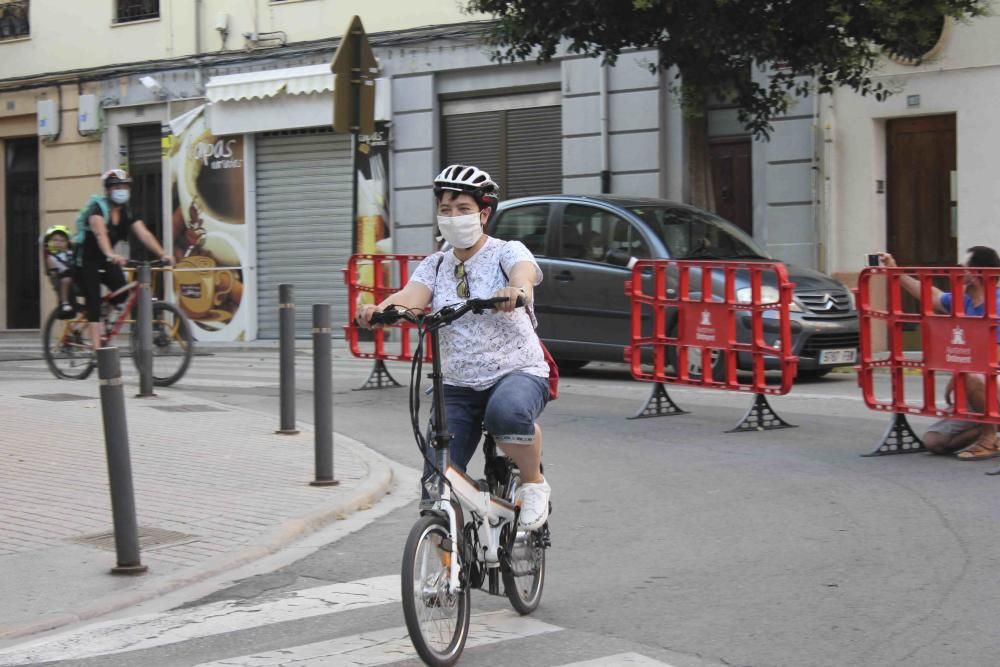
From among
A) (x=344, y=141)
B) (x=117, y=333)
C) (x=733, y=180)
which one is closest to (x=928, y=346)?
(x=117, y=333)

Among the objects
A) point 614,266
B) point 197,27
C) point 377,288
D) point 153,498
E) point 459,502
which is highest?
point 197,27

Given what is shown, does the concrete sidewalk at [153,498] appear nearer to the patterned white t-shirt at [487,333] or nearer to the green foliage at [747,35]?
the patterned white t-shirt at [487,333]

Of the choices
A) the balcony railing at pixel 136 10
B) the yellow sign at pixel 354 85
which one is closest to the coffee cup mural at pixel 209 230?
the balcony railing at pixel 136 10

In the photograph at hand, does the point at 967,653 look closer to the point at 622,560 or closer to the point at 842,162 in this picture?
the point at 622,560

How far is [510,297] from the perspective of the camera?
5.16 meters

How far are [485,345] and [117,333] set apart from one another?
9.26 m

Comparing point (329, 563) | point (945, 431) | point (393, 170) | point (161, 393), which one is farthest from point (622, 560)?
point (393, 170)

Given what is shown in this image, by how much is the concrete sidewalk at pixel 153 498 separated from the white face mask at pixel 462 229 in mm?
2111

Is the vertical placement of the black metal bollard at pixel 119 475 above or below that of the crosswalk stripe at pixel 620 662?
above

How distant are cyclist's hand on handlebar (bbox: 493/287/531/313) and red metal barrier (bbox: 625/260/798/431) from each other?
243 inches

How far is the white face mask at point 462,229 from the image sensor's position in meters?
5.58

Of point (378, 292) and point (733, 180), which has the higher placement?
point (733, 180)

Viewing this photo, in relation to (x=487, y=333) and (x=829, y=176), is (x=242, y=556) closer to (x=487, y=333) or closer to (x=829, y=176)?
(x=487, y=333)

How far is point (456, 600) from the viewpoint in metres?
5.13
